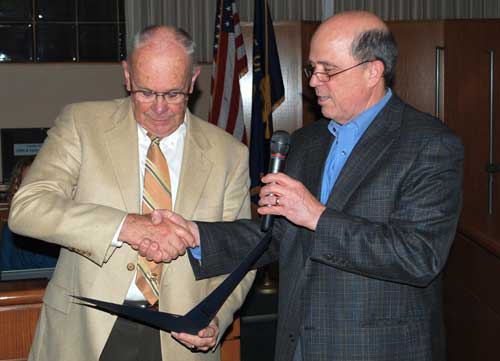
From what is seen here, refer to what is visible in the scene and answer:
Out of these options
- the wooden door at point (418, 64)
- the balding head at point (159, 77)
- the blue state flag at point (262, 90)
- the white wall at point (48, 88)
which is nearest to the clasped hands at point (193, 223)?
the balding head at point (159, 77)

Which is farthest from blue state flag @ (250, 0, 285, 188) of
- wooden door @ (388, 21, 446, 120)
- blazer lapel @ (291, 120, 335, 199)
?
blazer lapel @ (291, 120, 335, 199)

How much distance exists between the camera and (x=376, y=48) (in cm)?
214

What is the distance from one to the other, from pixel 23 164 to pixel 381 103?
2816mm

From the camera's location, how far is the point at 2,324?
2627mm

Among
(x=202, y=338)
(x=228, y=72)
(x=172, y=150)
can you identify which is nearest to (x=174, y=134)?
(x=172, y=150)

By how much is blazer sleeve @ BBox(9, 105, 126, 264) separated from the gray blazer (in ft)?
2.01

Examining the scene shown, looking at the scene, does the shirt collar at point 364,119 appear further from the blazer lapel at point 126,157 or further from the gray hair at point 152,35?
the blazer lapel at point 126,157

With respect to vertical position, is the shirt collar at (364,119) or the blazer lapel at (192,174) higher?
the shirt collar at (364,119)

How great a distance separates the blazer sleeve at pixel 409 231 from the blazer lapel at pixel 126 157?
2.01ft

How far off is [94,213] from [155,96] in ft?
1.43

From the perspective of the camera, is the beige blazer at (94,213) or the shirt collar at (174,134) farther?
the shirt collar at (174,134)

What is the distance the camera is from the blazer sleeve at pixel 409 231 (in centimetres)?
194

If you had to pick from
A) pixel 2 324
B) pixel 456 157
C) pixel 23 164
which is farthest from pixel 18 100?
pixel 456 157

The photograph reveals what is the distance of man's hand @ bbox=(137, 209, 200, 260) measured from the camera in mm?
2092
